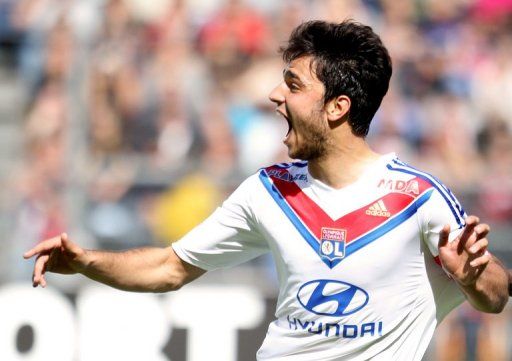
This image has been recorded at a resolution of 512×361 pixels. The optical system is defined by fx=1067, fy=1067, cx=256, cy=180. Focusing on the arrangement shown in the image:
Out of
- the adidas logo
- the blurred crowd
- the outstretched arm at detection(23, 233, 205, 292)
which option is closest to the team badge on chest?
the adidas logo

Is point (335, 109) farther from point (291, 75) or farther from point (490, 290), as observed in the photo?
point (490, 290)

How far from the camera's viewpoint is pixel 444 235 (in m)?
3.59

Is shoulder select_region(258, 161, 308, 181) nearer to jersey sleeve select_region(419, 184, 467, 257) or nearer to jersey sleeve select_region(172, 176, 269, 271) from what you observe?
jersey sleeve select_region(172, 176, 269, 271)

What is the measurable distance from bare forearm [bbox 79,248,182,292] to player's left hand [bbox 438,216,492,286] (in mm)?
1198

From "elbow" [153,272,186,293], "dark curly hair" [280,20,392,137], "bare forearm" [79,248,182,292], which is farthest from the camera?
"elbow" [153,272,186,293]

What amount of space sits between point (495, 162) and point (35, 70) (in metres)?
3.97

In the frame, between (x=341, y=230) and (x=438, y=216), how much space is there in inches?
14.6

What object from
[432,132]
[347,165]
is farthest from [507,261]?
[347,165]

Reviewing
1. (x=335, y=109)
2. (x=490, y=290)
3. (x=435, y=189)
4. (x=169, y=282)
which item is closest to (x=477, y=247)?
(x=490, y=290)

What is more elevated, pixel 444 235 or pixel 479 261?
pixel 444 235

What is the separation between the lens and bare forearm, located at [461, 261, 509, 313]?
367 cm

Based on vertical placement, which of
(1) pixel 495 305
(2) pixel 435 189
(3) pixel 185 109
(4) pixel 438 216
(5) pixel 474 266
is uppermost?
(3) pixel 185 109

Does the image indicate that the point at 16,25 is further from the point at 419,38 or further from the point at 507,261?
the point at 507,261

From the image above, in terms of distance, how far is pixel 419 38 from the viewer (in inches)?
378
